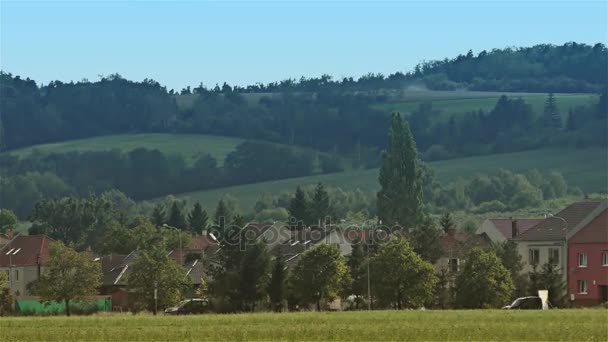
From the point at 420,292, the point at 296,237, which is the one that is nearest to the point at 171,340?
the point at 420,292

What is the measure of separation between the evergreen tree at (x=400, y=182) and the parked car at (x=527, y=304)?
80.0 meters

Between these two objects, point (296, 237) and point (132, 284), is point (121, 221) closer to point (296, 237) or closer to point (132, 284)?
point (296, 237)

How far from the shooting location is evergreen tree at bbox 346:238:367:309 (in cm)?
9839

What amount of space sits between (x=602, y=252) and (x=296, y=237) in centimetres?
4784

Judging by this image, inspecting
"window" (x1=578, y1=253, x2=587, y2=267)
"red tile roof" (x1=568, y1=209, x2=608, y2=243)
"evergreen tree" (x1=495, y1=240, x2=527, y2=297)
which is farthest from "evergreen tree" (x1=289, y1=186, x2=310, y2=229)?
"window" (x1=578, y1=253, x2=587, y2=267)

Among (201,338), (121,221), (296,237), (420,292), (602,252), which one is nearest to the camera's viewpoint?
(201,338)

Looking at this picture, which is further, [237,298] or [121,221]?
→ [121,221]

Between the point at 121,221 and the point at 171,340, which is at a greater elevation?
the point at 171,340

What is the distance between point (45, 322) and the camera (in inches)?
2675

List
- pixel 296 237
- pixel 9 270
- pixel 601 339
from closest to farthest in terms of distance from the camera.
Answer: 1. pixel 601 339
2. pixel 9 270
3. pixel 296 237

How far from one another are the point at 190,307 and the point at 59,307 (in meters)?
17.5

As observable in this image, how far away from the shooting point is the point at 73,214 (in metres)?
198

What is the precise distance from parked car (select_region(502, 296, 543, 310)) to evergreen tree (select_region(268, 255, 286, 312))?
603 inches

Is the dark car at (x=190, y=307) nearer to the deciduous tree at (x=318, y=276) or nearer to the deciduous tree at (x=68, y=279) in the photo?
the deciduous tree at (x=318, y=276)
